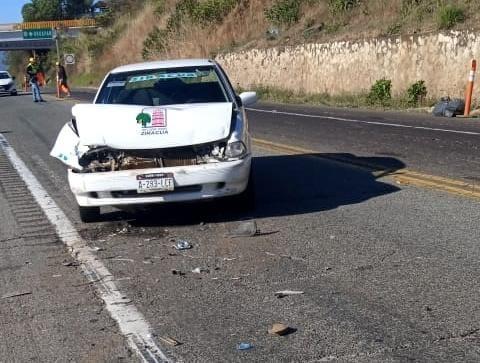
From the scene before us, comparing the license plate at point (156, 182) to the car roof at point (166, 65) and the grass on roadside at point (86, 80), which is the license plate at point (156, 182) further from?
the grass on roadside at point (86, 80)

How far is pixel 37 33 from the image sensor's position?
92875 millimetres

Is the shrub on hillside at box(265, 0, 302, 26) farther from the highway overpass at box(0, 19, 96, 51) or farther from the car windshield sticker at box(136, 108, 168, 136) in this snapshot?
the highway overpass at box(0, 19, 96, 51)

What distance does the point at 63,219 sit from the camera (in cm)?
761

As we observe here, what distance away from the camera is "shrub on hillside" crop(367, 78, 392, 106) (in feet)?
79.7

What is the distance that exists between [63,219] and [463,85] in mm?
16657

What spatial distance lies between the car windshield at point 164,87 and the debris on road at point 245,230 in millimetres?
1760

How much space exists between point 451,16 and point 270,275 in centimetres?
1976

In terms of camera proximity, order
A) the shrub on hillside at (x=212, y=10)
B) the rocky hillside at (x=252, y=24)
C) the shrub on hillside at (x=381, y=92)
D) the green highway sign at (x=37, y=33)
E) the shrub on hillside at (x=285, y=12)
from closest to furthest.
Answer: the shrub on hillside at (x=381, y=92) → the rocky hillside at (x=252, y=24) → the shrub on hillside at (x=285, y=12) → the shrub on hillside at (x=212, y=10) → the green highway sign at (x=37, y=33)

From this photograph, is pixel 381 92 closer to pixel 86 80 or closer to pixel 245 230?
pixel 245 230

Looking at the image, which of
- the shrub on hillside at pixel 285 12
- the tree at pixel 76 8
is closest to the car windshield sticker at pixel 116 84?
the shrub on hillside at pixel 285 12

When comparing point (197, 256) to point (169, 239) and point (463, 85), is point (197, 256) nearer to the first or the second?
point (169, 239)

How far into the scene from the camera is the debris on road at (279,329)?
419 cm

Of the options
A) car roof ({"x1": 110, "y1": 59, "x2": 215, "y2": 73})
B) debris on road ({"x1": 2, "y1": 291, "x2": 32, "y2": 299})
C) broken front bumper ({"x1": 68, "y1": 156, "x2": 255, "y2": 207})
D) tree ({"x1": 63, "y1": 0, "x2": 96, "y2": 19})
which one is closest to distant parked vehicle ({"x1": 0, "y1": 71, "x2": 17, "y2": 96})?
car roof ({"x1": 110, "y1": 59, "x2": 215, "y2": 73})

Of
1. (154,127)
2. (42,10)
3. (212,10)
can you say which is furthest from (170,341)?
(42,10)
